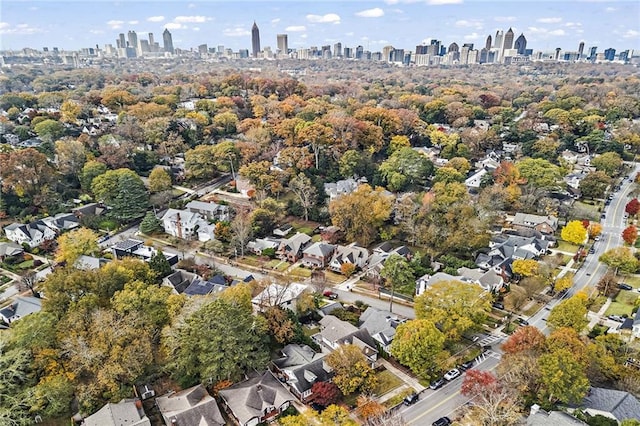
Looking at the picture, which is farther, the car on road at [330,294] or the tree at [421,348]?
the car on road at [330,294]

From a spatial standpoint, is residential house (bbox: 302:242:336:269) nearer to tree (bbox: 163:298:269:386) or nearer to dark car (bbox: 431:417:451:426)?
tree (bbox: 163:298:269:386)

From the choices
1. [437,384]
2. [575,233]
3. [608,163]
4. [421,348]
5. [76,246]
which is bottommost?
[437,384]

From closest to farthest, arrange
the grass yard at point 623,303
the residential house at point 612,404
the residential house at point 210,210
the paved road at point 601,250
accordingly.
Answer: the residential house at point 612,404, the grass yard at point 623,303, the paved road at point 601,250, the residential house at point 210,210

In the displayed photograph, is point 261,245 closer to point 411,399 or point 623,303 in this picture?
point 411,399

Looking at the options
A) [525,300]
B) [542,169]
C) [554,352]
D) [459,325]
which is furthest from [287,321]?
[542,169]

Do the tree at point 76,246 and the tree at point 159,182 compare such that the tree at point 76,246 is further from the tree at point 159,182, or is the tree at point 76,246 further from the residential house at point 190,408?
the residential house at point 190,408

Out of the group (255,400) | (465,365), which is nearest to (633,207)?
(465,365)

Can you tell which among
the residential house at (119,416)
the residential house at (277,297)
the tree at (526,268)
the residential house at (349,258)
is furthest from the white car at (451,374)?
the residential house at (119,416)
